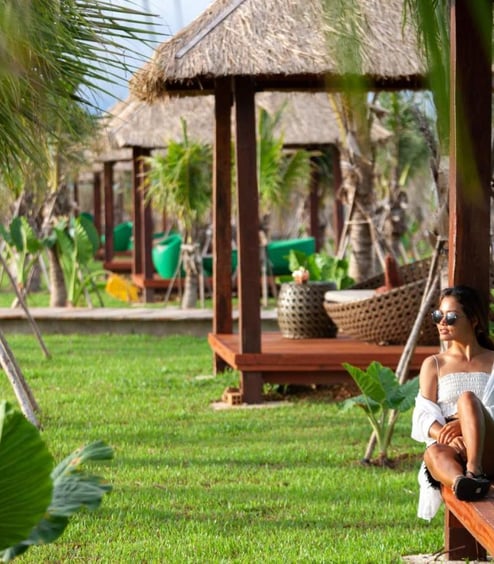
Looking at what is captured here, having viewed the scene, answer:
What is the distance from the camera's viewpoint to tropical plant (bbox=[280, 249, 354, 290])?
10.6 metres

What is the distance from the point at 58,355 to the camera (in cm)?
1191

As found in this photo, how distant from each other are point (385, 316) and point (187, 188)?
674 cm

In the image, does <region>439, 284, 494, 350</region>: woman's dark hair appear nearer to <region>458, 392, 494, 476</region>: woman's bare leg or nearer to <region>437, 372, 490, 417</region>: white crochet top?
<region>437, 372, 490, 417</region>: white crochet top

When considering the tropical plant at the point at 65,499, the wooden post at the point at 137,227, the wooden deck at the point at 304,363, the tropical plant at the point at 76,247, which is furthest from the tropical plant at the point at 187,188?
the tropical plant at the point at 65,499

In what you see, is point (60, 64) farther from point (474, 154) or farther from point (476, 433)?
point (476, 433)

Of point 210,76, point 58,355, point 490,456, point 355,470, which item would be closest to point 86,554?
point 490,456

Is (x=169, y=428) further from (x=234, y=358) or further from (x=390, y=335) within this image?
(x=390, y=335)

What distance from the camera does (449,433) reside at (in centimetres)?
432

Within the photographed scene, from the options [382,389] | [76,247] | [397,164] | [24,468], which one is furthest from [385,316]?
[397,164]

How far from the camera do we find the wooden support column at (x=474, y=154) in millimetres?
4262

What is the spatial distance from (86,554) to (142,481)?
4.53ft

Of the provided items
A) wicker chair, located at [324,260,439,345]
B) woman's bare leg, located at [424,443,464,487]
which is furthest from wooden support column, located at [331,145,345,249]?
woman's bare leg, located at [424,443,464,487]

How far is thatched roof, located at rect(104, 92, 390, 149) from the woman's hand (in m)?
12.8

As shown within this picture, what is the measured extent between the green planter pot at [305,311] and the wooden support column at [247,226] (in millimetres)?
889
